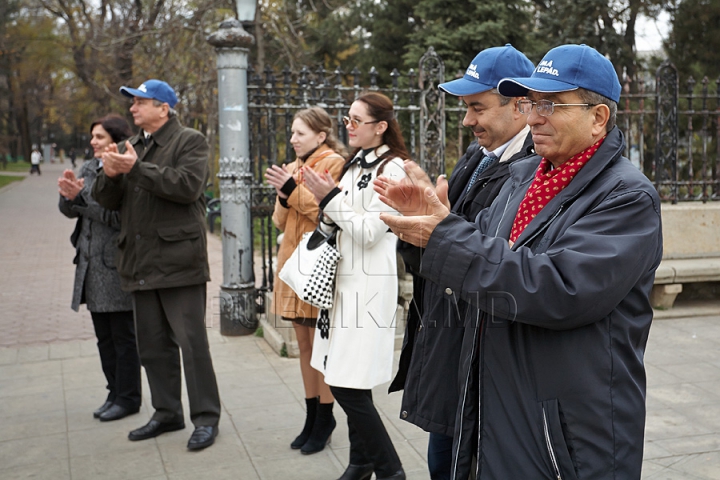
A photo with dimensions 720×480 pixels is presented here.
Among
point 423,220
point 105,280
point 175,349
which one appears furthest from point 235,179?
point 423,220

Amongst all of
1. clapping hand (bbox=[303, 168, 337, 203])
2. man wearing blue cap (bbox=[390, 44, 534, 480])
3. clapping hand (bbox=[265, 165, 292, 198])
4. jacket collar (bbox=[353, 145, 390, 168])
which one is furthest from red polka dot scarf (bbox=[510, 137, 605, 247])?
clapping hand (bbox=[265, 165, 292, 198])

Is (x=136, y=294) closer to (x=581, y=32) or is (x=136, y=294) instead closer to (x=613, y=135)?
(x=613, y=135)

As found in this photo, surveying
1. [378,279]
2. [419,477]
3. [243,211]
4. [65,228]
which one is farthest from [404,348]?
[65,228]

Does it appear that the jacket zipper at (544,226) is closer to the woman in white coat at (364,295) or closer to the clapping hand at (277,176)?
the woman in white coat at (364,295)

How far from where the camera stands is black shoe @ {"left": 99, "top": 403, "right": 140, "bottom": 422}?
4898mm

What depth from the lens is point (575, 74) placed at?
80.4 inches

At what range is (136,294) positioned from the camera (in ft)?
14.7

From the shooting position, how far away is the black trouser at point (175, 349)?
442 cm

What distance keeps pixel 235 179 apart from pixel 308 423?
3.10 metres

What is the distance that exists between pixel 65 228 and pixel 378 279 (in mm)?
15089

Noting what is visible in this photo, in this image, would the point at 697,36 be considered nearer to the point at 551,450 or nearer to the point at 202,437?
the point at 202,437

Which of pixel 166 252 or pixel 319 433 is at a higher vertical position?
pixel 166 252

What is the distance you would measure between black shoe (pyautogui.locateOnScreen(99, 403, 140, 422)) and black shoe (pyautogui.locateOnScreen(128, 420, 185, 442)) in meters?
0.39

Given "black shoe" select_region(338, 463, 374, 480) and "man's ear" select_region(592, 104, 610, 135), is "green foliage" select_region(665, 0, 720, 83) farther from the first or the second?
"man's ear" select_region(592, 104, 610, 135)
